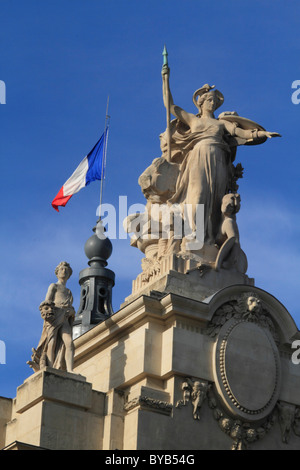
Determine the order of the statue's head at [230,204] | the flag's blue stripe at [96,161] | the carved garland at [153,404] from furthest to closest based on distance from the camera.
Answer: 1. the flag's blue stripe at [96,161]
2. the statue's head at [230,204]
3. the carved garland at [153,404]

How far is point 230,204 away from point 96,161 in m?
4.93

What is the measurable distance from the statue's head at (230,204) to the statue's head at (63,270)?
4.17 metres

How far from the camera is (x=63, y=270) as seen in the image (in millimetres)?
29969

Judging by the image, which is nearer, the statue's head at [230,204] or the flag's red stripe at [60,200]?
the statue's head at [230,204]

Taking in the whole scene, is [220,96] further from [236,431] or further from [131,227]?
[236,431]

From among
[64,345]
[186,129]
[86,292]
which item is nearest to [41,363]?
[64,345]

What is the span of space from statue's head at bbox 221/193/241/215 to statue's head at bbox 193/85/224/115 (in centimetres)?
272

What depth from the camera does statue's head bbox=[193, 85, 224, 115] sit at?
33.1 meters

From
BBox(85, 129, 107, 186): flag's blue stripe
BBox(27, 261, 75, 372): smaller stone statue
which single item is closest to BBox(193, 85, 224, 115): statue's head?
BBox(85, 129, 107, 186): flag's blue stripe

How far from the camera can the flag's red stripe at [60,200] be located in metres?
33.9

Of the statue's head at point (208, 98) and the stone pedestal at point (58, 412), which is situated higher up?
the statue's head at point (208, 98)

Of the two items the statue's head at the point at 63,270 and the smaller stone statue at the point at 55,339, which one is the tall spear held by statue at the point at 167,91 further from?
the smaller stone statue at the point at 55,339

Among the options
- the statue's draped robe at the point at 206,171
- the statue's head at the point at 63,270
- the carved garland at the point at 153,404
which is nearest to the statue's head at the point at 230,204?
the statue's draped robe at the point at 206,171

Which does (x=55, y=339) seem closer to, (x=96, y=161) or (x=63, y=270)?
(x=63, y=270)
